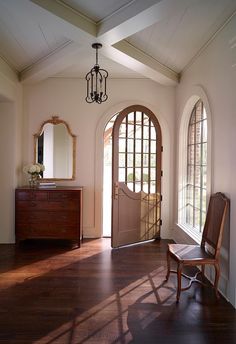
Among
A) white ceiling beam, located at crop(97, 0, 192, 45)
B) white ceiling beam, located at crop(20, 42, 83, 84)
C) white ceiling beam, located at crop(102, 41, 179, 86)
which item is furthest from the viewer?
white ceiling beam, located at crop(20, 42, 83, 84)

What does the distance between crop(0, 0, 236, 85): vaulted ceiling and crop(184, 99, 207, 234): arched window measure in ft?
2.81

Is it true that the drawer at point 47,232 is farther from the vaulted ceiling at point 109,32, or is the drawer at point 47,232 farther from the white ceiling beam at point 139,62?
the white ceiling beam at point 139,62

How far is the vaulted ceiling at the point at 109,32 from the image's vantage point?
263 centimetres

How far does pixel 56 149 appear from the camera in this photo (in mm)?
5023

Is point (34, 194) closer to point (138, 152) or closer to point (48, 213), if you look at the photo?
point (48, 213)

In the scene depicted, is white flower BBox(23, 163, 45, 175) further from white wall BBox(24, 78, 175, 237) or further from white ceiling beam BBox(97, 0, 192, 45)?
white ceiling beam BBox(97, 0, 192, 45)

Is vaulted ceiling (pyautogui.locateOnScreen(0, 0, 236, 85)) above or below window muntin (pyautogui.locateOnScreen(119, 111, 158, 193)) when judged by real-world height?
above

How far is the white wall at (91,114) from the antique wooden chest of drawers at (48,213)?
0.60 meters

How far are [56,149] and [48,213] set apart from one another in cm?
121

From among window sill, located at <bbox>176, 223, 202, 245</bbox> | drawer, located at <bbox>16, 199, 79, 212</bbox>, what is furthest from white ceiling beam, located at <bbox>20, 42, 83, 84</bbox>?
window sill, located at <bbox>176, 223, 202, 245</bbox>

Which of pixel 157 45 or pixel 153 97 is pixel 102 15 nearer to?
pixel 157 45

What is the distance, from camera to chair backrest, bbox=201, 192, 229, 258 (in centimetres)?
282

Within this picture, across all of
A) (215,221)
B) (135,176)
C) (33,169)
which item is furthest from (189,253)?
(33,169)

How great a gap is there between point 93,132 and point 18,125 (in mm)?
1310
